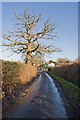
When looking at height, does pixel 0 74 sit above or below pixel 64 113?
above

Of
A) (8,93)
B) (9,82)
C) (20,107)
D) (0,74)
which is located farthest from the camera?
(9,82)

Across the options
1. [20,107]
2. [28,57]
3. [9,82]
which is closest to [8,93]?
[9,82]

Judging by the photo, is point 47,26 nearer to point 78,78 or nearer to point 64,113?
point 78,78

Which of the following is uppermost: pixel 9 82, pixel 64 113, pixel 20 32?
pixel 20 32

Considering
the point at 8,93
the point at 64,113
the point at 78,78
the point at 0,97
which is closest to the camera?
the point at 64,113

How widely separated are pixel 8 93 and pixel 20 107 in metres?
2.79

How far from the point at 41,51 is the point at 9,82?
23.8 metres

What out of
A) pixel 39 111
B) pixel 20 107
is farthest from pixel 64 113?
pixel 20 107

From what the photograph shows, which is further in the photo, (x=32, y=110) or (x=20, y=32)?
(x=20, y=32)

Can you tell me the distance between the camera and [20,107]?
981 cm

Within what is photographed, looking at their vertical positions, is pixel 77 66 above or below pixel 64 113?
above

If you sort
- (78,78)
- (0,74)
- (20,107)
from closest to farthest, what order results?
(20,107) → (0,74) → (78,78)

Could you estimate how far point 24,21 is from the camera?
36500 mm

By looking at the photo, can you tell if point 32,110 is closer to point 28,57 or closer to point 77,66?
point 77,66
